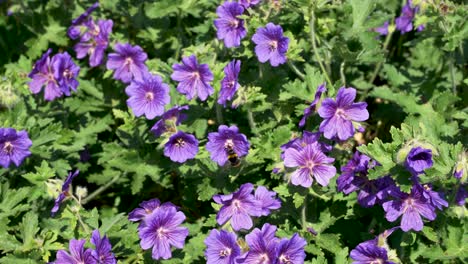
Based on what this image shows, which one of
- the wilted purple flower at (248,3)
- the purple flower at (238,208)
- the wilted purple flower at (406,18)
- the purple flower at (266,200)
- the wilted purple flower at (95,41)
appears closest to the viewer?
the purple flower at (238,208)

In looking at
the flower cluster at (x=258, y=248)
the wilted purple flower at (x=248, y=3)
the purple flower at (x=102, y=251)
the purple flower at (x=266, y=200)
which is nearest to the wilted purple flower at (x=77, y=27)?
the wilted purple flower at (x=248, y=3)

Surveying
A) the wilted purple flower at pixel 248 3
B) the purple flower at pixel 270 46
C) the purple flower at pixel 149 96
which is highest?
the wilted purple flower at pixel 248 3

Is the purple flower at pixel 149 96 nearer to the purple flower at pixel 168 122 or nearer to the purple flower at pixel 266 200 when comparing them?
the purple flower at pixel 168 122

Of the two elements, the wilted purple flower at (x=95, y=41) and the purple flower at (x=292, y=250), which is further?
the wilted purple flower at (x=95, y=41)

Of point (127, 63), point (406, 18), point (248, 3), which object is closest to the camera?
point (248, 3)

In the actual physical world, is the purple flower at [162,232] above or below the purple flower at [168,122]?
below

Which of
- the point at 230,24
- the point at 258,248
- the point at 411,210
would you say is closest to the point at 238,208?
the point at 258,248

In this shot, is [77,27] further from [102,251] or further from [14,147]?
[102,251]
